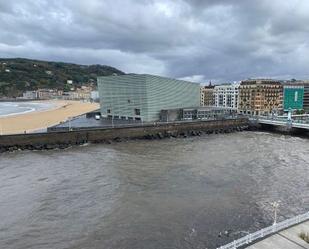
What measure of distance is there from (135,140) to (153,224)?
36.9 metres

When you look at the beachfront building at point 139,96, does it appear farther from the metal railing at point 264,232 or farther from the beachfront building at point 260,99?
the metal railing at point 264,232

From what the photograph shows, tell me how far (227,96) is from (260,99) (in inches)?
885

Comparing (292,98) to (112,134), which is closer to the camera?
(112,134)

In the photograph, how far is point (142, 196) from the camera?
2502 cm

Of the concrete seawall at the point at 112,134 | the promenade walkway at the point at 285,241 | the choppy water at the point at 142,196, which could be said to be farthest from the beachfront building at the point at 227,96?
the promenade walkway at the point at 285,241

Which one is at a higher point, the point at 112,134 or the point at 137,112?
the point at 137,112

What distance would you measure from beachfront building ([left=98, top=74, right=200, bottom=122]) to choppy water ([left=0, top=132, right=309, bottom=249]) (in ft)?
95.8

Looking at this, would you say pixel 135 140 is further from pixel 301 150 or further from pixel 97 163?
pixel 301 150

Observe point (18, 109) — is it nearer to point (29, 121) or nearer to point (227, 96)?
point (29, 121)

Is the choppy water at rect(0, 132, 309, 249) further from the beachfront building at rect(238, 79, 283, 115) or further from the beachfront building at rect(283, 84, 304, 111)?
the beachfront building at rect(283, 84, 304, 111)

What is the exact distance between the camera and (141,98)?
7125cm

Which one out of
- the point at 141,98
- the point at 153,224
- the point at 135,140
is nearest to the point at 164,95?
the point at 141,98

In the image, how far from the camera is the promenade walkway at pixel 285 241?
13.2 m

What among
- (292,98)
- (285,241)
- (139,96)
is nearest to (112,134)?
(139,96)
